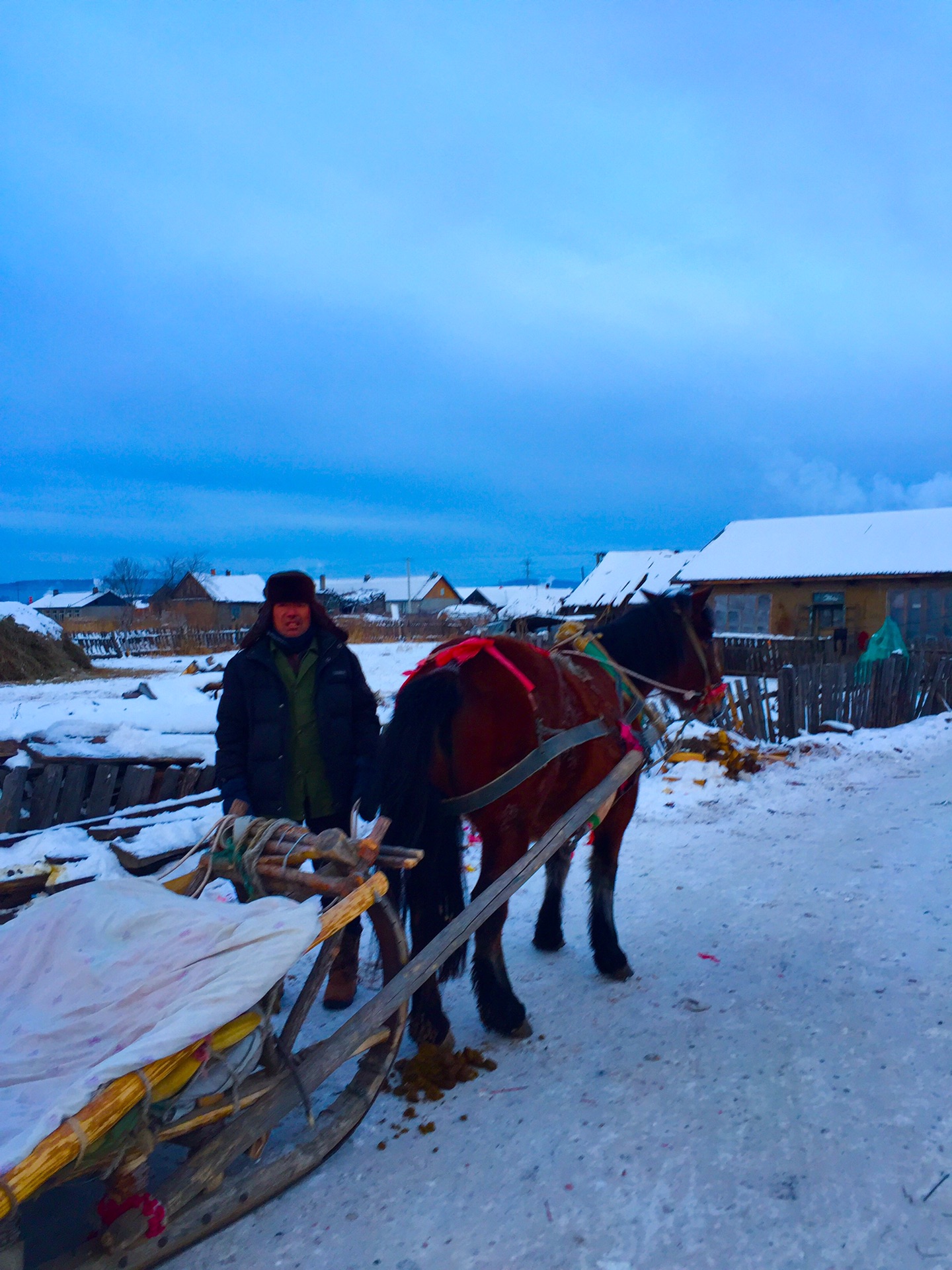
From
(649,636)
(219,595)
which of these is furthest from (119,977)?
(219,595)

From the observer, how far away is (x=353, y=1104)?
97.2 inches

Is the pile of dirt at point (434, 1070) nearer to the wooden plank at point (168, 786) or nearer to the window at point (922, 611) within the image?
the wooden plank at point (168, 786)

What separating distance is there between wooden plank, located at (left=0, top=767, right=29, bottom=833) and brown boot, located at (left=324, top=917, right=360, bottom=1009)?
260 centimetres

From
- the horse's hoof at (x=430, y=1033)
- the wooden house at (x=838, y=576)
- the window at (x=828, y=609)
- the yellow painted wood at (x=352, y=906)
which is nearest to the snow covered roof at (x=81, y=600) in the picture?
the wooden house at (x=838, y=576)

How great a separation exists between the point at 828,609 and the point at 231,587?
160 feet

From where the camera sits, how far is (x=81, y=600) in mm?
77438

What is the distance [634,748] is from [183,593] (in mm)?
62173

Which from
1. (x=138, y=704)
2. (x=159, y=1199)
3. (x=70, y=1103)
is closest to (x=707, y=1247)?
(x=159, y=1199)

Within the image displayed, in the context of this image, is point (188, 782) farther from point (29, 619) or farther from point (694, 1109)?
point (29, 619)

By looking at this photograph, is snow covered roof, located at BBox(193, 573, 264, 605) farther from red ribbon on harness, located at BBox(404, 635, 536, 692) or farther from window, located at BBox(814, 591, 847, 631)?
red ribbon on harness, located at BBox(404, 635, 536, 692)

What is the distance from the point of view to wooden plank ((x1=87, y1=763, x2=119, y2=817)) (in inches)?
202

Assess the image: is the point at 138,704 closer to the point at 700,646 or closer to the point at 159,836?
the point at 159,836

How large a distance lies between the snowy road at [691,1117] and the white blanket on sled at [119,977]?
69 centimetres

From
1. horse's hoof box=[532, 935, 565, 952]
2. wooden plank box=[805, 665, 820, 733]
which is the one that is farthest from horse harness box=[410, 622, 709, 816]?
wooden plank box=[805, 665, 820, 733]
